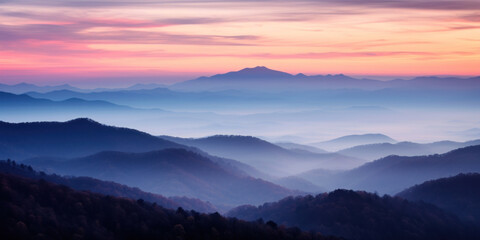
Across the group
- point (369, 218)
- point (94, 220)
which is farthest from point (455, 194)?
point (94, 220)

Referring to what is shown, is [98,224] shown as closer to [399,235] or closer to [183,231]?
[183,231]

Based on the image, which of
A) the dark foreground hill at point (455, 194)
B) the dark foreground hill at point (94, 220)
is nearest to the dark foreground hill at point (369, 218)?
the dark foreground hill at point (455, 194)

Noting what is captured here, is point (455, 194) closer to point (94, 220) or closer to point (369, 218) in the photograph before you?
point (369, 218)

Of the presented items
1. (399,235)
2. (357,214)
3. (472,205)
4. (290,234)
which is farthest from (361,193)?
(290,234)

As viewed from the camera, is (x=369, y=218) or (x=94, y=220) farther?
(x=369, y=218)

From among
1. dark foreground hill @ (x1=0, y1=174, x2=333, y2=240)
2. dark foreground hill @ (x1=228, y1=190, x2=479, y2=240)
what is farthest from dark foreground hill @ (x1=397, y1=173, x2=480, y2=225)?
dark foreground hill @ (x1=0, y1=174, x2=333, y2=240)

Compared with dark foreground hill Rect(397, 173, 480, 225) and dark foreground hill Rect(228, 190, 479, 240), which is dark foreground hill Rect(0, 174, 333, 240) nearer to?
dark foreground hill Rect(228, 190, 479, 240)

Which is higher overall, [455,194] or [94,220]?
[455,194]
